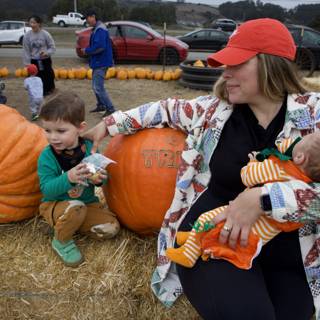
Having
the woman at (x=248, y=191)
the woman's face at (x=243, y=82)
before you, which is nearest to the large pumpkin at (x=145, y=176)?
the woman at (x=248, y=191)

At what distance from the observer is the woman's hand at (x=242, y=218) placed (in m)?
2.01

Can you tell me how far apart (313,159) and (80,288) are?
150 centimetres

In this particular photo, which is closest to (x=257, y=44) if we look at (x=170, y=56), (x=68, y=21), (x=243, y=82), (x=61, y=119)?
(x=243, y=82)

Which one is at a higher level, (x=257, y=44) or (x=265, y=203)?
(x=257, y=44)

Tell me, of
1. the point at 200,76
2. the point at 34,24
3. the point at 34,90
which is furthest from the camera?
the point at 200,76

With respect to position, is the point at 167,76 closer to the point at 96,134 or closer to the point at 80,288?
the point at 96,134

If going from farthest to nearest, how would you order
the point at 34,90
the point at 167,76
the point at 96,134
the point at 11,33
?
the point at 11,33 → the point at 167,76 → the point at 34,90 → the point at 96,134

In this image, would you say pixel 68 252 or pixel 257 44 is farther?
pixel 68 252

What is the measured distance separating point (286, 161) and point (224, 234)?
1.53ft

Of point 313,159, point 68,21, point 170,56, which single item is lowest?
point 68,21

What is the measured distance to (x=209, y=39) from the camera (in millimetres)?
21656

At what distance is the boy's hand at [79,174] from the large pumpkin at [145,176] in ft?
1.47

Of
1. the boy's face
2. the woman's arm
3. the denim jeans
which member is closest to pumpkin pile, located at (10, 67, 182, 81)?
the denim jeans

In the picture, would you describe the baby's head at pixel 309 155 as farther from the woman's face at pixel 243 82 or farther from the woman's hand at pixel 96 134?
the woman's hand at pixel 96 134
